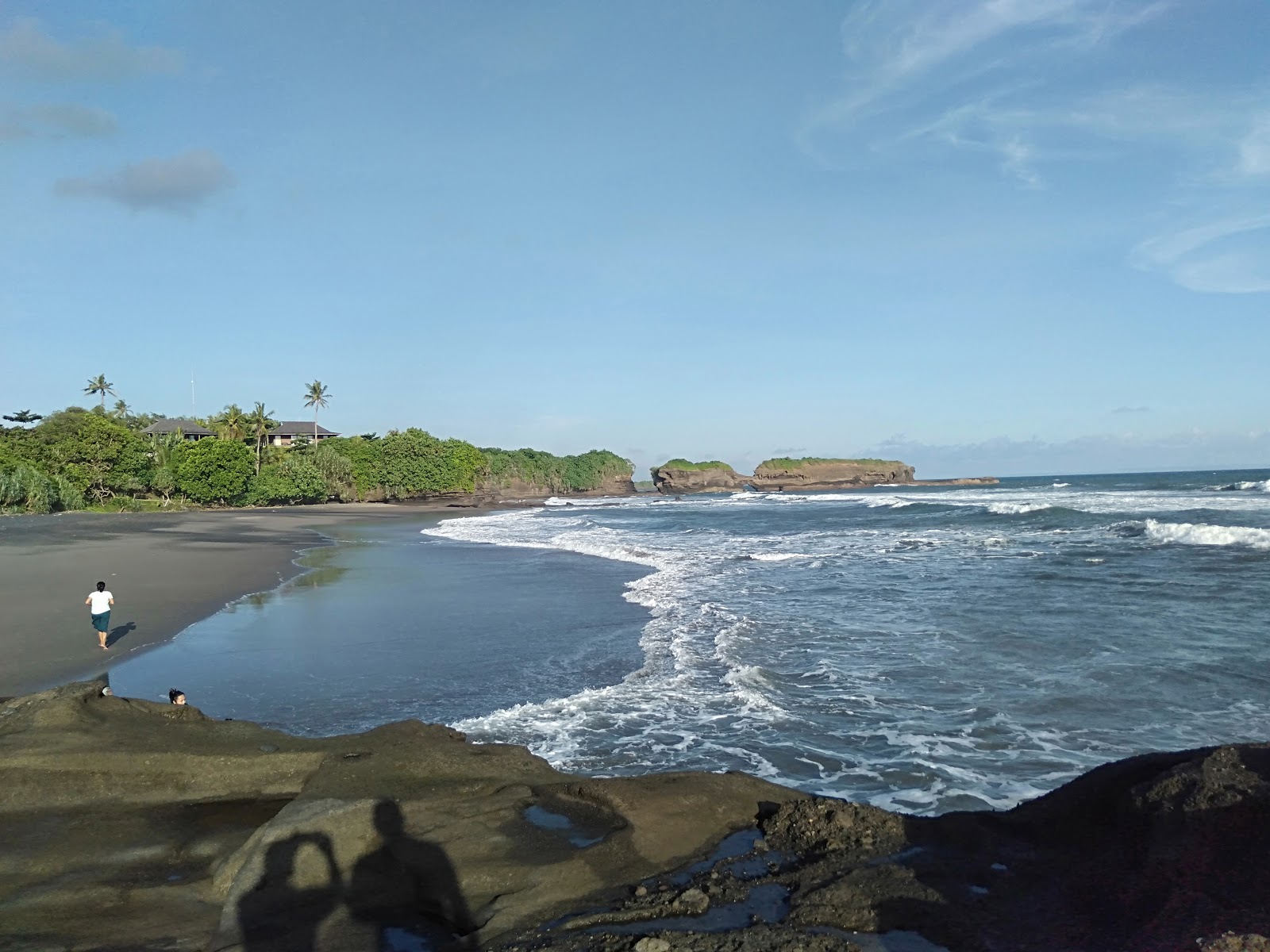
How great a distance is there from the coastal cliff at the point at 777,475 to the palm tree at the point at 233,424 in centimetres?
8111

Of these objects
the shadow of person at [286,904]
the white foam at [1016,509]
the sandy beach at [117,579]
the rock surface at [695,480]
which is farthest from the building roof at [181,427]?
the shadow of person at [286,904]

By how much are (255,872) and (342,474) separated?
8301 centimetres

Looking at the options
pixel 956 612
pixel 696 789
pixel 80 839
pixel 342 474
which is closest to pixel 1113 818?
pixel 696 789

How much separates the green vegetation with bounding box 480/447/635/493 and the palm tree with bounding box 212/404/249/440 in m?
35.3

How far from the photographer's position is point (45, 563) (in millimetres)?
21375

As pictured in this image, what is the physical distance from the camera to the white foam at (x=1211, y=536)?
2417 centimetres

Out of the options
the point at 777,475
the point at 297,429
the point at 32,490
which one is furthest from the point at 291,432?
the point at 777,475

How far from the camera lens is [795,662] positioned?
11625 mm

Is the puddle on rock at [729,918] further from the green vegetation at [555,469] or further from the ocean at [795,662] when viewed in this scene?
the green vegetation at [555,469]

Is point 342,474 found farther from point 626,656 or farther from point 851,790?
point 851,790

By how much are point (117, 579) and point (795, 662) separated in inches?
661

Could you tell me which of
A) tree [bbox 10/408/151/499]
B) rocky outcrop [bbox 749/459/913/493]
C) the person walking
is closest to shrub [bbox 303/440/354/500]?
tree [bbox 10/408/151/499]

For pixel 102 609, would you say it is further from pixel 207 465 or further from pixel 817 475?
pixel 817 475

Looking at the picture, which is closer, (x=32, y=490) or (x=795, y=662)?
(x=795, y=662)
